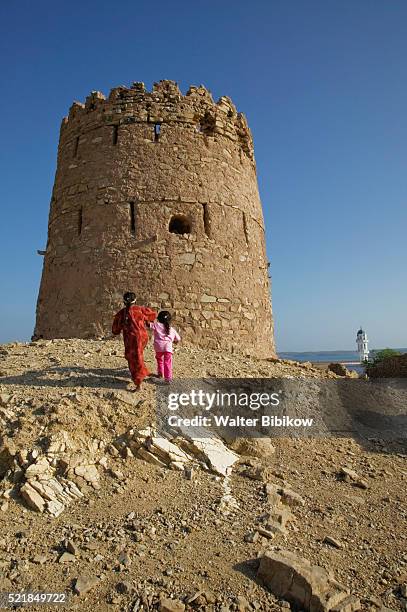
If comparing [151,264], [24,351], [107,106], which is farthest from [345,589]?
[107,106]

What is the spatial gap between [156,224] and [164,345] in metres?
4.07

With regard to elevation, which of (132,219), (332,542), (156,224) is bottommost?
(332,542)

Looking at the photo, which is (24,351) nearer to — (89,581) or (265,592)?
(89,581)

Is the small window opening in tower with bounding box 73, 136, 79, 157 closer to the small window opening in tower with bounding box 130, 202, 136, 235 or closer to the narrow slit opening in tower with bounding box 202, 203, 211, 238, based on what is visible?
the small window opening in tower with bounding box 130, 202, 136, 235

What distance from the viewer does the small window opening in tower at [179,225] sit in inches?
392

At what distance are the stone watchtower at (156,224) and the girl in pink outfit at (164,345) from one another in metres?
2.61

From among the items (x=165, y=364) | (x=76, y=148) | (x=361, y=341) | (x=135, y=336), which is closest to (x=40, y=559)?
(x=135, y=336)

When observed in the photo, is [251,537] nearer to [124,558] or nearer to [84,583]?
[124,558]

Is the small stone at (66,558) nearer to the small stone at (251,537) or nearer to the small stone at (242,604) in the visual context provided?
the small stone at (242,604)

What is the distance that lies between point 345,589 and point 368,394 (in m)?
5.54

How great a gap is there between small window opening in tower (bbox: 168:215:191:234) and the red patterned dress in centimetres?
399

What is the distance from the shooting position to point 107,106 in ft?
34.2

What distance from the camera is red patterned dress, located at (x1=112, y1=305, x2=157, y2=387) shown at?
594 cm

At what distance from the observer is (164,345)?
6.38 m
